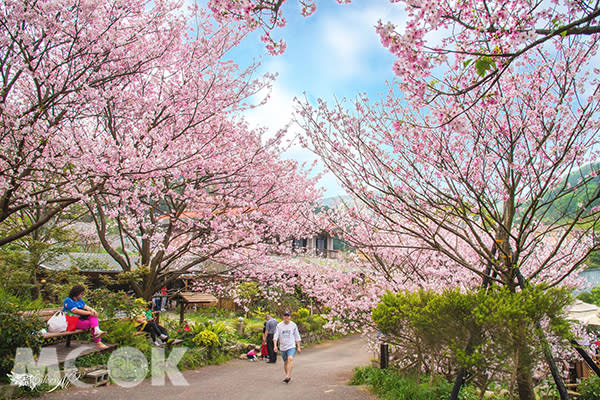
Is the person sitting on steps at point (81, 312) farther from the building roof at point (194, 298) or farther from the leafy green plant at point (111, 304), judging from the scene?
the building roof at point (194, 298)

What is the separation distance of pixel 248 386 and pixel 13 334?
4.52 metres

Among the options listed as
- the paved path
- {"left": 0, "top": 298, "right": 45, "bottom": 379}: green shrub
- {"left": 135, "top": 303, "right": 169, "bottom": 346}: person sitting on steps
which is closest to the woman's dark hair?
{"left": 0, "top": 298, "right": 45, "bottom": 379}: green shrub

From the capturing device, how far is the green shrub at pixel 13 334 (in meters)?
5.87

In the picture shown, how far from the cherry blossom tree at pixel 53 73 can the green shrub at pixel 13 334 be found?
1.51m

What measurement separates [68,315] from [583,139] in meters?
8.88

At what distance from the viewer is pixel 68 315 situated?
705 centimetres

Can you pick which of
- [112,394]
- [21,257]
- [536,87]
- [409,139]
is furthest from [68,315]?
[536,87]

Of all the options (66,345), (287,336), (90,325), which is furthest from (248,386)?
(66,345)

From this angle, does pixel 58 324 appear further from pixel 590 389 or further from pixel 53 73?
pixel 590 389

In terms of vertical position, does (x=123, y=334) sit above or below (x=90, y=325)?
below

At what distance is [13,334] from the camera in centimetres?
593

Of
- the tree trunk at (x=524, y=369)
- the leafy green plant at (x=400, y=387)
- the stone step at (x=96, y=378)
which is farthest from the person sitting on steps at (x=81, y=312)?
the tree trunk at (x=524, y=369)

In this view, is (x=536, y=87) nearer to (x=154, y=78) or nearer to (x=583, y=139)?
(x=583, y=139)

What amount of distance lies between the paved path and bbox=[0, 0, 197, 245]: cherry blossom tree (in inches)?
130
